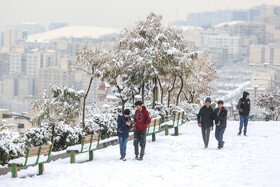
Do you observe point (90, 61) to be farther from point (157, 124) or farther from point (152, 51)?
point (157, 124)

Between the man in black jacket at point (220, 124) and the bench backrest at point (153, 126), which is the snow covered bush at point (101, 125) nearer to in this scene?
the bench backrest at point (153, 126)

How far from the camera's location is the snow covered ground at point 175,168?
33.8 feet

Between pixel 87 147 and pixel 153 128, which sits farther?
pixel 153 128

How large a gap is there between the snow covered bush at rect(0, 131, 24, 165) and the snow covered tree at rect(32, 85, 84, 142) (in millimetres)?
6223

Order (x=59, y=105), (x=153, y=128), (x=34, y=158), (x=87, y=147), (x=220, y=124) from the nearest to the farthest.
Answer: (x=34, y=158) → (x=87, y=147) → (x=220, y=124) → (x=153, y=128) → (x=59, y=105)

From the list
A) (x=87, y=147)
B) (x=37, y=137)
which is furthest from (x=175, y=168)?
(x=37, y=137)

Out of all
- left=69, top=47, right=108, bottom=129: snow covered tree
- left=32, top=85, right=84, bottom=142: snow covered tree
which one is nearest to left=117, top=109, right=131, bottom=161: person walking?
left=32, top=85, right=84, bottom=142: snow covered tree

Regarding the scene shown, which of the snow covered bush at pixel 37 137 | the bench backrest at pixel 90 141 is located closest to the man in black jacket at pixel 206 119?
the bench backrest at pixel 90 141

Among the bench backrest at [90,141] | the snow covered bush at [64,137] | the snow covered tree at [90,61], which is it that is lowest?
the snow covered bush at [64,137]

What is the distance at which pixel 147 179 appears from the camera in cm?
1067

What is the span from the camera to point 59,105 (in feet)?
69.0

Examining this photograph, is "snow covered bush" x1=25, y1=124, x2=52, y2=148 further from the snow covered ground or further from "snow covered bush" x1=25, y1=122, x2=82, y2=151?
the snow covered ground

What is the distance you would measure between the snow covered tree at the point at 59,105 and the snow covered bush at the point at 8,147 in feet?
20.4

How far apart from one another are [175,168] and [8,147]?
348 centimetres
